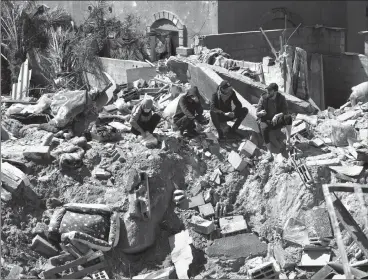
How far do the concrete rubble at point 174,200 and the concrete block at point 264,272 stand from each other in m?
0.01

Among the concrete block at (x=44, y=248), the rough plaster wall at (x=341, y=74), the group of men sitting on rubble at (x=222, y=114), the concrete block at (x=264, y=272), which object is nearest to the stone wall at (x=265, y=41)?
the rough plaster wall at (x=341, y=74)

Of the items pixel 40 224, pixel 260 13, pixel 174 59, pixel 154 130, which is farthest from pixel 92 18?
pixel 40 224

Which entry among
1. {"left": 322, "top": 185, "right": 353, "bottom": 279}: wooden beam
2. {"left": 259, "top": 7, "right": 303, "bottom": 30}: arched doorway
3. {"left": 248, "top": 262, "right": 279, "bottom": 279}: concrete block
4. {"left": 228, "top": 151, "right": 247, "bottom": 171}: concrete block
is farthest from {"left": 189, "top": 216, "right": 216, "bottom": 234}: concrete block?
{"left": 259, "top": 7, "right": 303, "bottom": 30}: arched doorway

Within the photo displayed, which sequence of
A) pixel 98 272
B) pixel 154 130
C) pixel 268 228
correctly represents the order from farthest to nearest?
pixel 154 130, pixel 268 228, pixel 98 272

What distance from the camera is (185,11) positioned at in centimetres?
1945

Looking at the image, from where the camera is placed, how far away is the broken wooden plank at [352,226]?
8.31 metres

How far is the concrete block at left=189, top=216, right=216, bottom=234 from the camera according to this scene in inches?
358

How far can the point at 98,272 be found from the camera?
8570mm

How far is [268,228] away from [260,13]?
466 inches

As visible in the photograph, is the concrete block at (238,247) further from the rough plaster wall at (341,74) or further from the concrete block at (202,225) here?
the rough plaster wall at (341,74)

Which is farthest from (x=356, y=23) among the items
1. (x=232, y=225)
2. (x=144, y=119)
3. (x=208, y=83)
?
(x=232, y=225)

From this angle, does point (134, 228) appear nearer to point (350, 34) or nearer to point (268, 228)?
point (268, 228)

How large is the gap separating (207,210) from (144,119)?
1.86m

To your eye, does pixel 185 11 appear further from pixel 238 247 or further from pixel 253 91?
pixel 238 247
